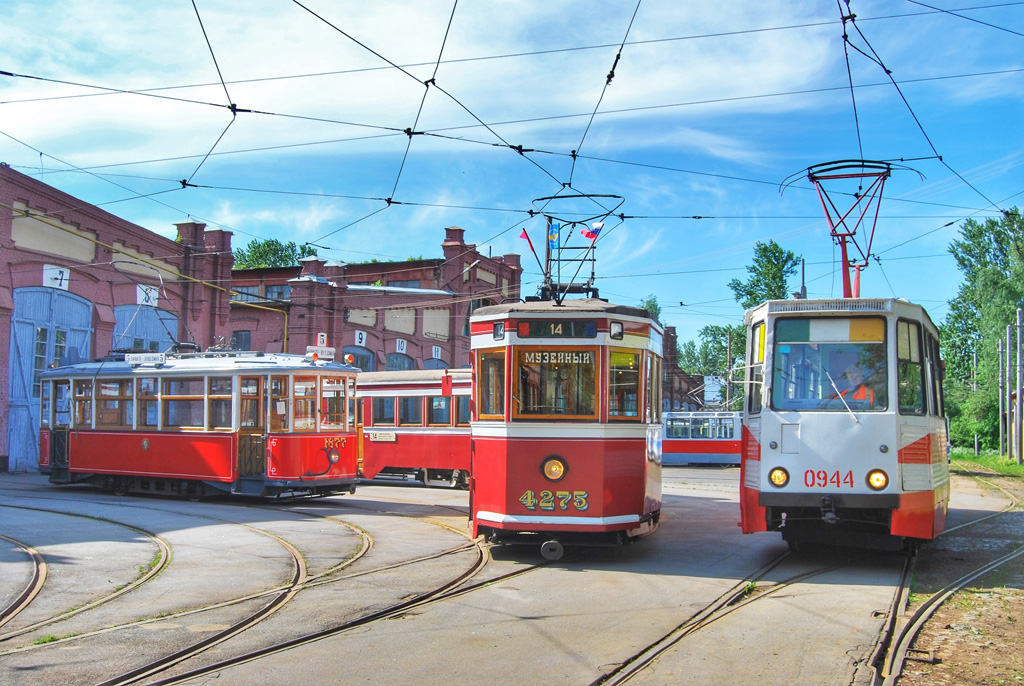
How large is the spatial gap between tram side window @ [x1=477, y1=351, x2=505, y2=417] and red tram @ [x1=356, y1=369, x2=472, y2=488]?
939 cm

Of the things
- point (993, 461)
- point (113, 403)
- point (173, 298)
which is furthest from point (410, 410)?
point (993, 461)

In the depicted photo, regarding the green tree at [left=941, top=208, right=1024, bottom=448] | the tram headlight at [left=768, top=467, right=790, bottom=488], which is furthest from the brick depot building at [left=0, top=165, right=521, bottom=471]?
the green tree at [left=941, top=208, right=1024, bottom=448]

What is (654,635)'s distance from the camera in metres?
6.72

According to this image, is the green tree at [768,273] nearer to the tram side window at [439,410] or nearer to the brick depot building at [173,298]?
the brick depot building at [173,298]

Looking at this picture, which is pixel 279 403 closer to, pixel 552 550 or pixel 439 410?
pixel 439 410

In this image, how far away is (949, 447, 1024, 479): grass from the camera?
113 ft

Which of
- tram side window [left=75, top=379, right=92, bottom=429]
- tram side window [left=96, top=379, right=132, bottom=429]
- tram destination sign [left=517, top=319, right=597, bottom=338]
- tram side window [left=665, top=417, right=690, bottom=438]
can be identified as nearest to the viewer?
tram destination sign [left=517, top=319, right=597, bottom=338]

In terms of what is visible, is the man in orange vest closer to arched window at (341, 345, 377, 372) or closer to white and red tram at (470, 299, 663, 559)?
white and red tram at (470, 299, 663, 559)

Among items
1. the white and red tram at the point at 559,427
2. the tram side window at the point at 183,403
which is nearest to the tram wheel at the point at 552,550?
the white and red tram at the point at 559,427

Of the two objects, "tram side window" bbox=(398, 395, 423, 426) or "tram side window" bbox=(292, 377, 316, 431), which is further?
"tram side window" bbox=(398, 395, 423, 426)

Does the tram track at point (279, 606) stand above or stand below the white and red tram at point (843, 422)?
below

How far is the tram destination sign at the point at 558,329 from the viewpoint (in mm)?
10078

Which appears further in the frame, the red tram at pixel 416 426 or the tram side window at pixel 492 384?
the red tram at pixel 416 426

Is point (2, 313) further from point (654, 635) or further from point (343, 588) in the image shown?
point (654, 635)
